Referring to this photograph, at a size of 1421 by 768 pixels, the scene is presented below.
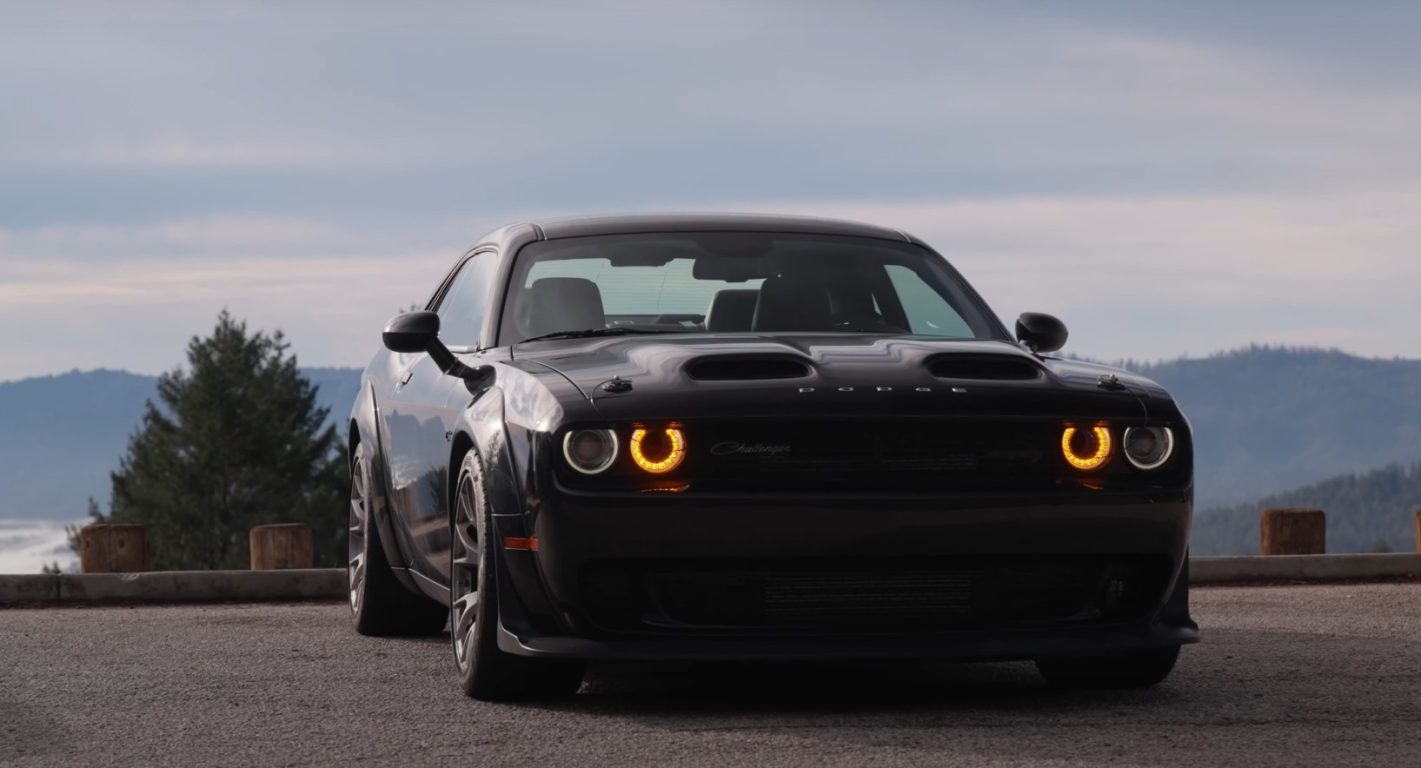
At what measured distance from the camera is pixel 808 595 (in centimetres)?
534

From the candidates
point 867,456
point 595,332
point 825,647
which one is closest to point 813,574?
point 825,647

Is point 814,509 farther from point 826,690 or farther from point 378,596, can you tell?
point 378,596

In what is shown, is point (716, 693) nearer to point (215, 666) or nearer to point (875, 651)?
point (875, 651)

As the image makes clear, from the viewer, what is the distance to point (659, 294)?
681cm

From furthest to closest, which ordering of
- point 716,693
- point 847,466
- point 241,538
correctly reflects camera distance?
1. point 241,538
2. point 716,693
3. point 847,466

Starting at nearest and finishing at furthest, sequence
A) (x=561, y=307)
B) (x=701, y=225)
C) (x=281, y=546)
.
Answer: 1. (x=561, y=307)
2. (x=701, y=225)
3. (x=281, y=546)

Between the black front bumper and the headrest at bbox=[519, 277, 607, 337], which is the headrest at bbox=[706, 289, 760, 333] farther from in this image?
the black front bumper

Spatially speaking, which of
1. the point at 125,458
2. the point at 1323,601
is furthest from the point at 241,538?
the point at 1323,601

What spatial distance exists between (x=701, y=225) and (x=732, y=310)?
0.56 meters

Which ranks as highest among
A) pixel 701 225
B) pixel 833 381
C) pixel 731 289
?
pixel 701 225

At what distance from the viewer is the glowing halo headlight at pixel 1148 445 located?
5562 mm

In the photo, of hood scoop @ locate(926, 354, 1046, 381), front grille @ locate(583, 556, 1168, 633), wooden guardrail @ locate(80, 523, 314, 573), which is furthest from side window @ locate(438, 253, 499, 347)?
wooden guardrail @ locate(80, 523, 314, 573)

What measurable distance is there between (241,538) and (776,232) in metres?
63.3

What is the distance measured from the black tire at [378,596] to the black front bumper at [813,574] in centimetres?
258
